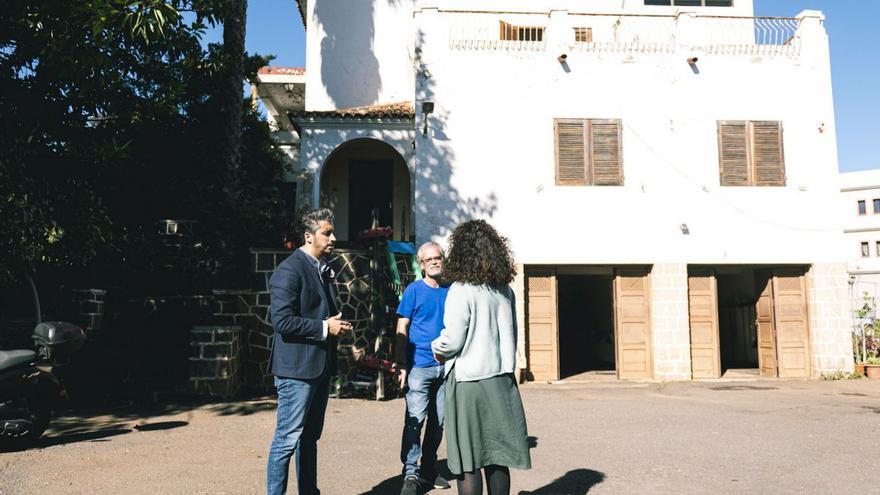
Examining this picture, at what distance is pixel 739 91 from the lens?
13.0 m

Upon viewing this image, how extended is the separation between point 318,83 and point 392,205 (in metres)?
4.03

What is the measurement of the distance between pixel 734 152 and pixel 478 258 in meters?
11.1

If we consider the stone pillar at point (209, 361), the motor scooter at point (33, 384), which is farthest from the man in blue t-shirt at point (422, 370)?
the stone pillar at point (209, 361)

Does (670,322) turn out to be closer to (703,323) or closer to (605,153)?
(703,323)

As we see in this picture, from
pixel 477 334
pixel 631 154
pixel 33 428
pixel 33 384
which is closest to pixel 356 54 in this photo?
pixel 631 154

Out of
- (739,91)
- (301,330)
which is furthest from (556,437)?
(739,91)

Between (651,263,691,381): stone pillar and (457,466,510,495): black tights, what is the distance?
9631mm

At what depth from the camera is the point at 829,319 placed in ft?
41.7

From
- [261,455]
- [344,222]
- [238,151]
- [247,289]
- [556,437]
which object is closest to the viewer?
[261,455]

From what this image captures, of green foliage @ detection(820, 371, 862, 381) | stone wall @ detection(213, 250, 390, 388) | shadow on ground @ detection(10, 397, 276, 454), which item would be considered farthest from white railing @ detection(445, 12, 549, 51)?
green foliage @ detection(820, 371, 862, 381)

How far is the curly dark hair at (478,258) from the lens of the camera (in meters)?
3.61

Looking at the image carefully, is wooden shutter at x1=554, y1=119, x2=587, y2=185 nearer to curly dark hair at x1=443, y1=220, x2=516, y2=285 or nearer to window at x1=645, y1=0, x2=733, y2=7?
window at x1=645, y1=0, x2=733, y2=7

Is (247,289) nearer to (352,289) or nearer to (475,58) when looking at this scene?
(352,289)

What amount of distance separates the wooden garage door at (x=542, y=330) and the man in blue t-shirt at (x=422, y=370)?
7642 millimetres
